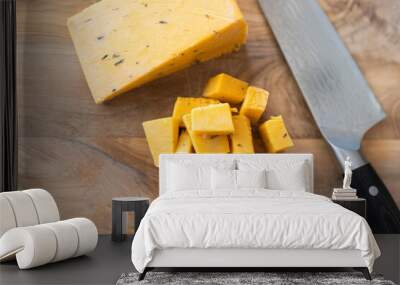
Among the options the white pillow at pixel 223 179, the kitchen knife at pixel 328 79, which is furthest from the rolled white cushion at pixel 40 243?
the kitchen knife at pixel 328 79

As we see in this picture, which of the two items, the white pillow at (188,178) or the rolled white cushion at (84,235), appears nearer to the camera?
the rolled white cushion at (84,235)

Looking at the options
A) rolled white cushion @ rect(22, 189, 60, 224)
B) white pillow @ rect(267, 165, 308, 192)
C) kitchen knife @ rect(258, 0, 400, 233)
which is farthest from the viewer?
kitchen knife @ rect(258, 0, 400, 233)

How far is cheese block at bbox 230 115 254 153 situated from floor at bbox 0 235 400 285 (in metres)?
1.26

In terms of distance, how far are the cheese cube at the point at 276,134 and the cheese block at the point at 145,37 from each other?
75 centimetres

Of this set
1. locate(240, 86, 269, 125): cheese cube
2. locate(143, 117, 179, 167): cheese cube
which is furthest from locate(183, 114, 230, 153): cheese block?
locate(240, 86, 269, 125): cheese cube

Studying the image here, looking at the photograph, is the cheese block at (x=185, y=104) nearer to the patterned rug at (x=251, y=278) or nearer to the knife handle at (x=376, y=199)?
the knife handle at (x=376, y=199)

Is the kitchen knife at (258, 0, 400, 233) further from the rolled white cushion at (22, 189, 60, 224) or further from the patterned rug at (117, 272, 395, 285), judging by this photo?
the rolled white cushion at (22, 189, 60, 224)

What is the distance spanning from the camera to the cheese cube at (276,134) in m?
5.62

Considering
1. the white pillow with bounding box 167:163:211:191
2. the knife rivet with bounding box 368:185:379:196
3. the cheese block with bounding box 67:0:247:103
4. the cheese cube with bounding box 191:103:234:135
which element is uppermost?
the cheese block with bounding box 67:0:247:103

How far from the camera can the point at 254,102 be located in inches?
222

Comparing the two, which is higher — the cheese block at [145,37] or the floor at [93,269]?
the cheese block at [145,37]

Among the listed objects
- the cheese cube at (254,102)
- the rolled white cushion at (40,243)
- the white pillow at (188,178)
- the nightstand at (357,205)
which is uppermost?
the cheese cube at (254,102)

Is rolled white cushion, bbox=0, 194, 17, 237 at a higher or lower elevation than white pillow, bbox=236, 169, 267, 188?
lower

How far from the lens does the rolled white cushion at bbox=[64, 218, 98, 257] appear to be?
4559mm
